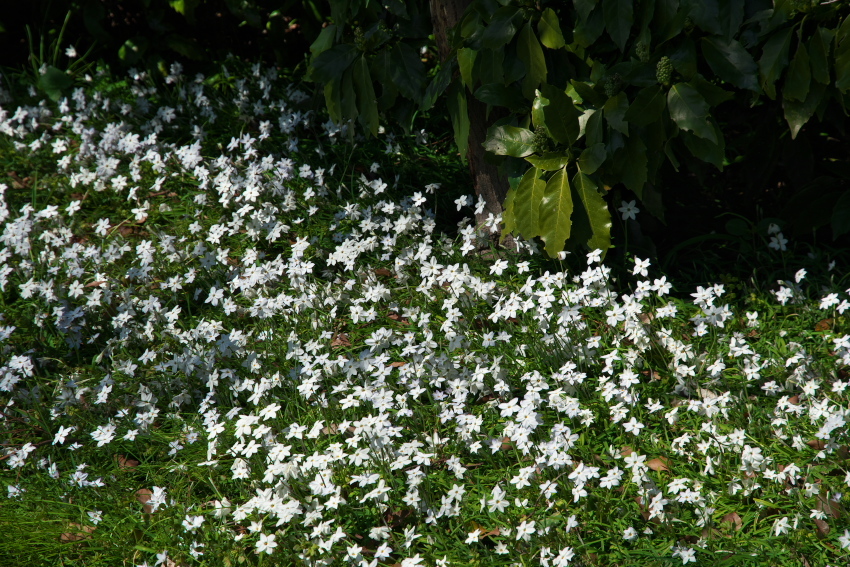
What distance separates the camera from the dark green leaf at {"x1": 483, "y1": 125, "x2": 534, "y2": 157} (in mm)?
3254

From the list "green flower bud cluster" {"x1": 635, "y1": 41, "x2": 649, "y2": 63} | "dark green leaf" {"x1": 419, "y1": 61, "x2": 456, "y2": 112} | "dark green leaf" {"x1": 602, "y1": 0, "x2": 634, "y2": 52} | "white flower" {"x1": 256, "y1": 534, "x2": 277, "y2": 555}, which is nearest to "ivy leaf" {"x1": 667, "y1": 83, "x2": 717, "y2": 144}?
"green flower bud cluster" {"x1": 635, "y1": 41, "x2": 649, "y2": 63}

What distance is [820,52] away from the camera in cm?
277

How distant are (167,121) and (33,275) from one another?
1456 millimetres

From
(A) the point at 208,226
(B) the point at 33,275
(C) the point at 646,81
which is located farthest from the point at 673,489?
(B) the point at 33,275

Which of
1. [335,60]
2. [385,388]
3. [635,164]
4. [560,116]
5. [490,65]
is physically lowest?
[385,388]

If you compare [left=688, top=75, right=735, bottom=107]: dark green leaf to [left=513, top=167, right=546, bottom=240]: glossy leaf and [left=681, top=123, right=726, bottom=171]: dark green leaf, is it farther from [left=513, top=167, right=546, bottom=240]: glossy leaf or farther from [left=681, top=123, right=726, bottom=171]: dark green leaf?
[left=513, top=167, right=546, bottom=240]: glossy leaf

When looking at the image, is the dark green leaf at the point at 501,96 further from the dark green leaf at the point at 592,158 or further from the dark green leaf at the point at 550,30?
the dark green leaf at the point at 592,158

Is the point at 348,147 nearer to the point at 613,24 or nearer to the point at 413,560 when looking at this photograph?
the point at 613,24

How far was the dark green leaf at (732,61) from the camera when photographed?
2.79 meters

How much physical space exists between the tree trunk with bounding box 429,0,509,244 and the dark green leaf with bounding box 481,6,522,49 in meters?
0.42

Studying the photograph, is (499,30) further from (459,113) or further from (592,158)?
(592,158)

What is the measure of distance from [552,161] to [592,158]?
7.4 inches

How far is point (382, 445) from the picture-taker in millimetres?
2752

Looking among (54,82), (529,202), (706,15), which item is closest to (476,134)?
(529,202)
